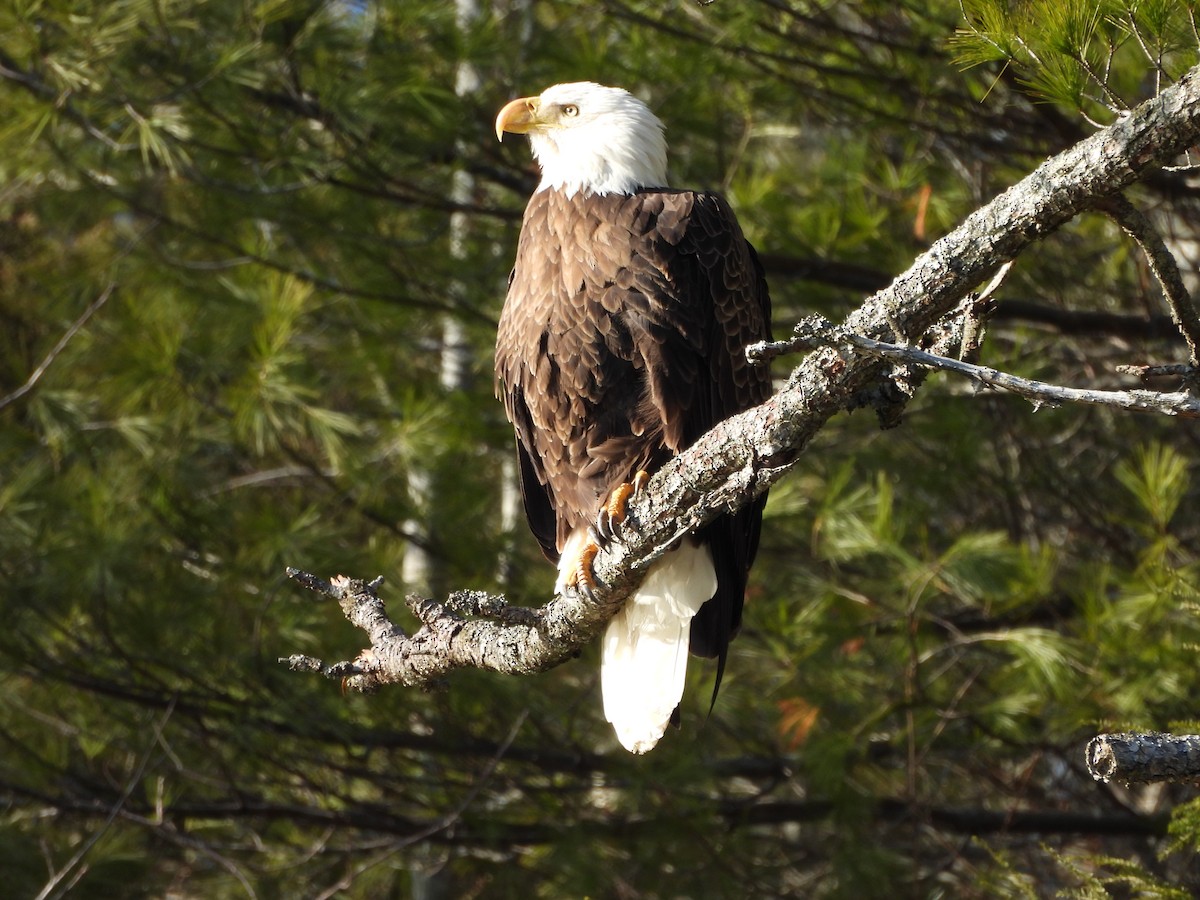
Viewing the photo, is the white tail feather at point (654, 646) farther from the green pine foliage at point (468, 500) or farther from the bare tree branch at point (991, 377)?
the bare tree branch at point (991, 377)

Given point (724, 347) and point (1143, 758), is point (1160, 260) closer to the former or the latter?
point (1143, 758)

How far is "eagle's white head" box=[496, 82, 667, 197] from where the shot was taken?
3.28 metres

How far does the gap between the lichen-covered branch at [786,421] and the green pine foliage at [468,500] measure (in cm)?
160

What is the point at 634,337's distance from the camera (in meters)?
2.95

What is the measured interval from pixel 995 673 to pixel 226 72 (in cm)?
328

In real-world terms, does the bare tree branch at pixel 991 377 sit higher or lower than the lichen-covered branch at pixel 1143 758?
higher

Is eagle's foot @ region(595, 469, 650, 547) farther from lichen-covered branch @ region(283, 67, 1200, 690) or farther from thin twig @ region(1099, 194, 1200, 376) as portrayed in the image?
thin twig @ region(1099, 194, 1200, 376)

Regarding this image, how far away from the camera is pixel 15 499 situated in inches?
171

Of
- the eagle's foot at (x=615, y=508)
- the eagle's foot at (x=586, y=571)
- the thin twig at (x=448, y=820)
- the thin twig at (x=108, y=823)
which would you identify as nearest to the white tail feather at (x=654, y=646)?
the eagle's foot at (x=586, y=571)

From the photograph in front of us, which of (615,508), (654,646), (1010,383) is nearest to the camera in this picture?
(1010,383)

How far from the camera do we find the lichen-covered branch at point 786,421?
1695 mm

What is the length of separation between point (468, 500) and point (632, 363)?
6.77 feet

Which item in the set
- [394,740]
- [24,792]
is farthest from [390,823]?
[24,792]

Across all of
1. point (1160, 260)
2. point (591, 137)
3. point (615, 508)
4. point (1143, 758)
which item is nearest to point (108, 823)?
point (615, 508)
